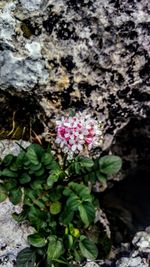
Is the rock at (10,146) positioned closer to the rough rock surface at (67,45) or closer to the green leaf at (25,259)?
the rough rock surface at (67,45)

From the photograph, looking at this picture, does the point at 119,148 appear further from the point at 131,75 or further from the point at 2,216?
the point at 2,216

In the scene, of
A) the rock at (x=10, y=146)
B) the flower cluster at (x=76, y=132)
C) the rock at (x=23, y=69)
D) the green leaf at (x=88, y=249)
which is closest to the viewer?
the flower cluster at (x=76, y=132)

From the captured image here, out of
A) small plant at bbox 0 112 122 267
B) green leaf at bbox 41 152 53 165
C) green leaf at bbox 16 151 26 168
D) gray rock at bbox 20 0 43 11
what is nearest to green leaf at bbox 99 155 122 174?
small plant at bbox 0 112 122 267

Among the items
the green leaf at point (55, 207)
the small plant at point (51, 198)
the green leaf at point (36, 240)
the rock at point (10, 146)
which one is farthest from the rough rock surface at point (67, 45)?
the green leaf at point (36, 240)

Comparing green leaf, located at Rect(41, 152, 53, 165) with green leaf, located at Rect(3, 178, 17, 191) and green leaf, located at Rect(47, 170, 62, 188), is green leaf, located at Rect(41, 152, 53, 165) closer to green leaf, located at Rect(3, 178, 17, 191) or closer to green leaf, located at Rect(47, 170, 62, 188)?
green leaf, located at Rect(47, 170, 62, 188)

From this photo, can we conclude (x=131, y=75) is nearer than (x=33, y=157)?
No

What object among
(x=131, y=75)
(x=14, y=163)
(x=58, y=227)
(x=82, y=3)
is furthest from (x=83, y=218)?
(x=82, y=3)
